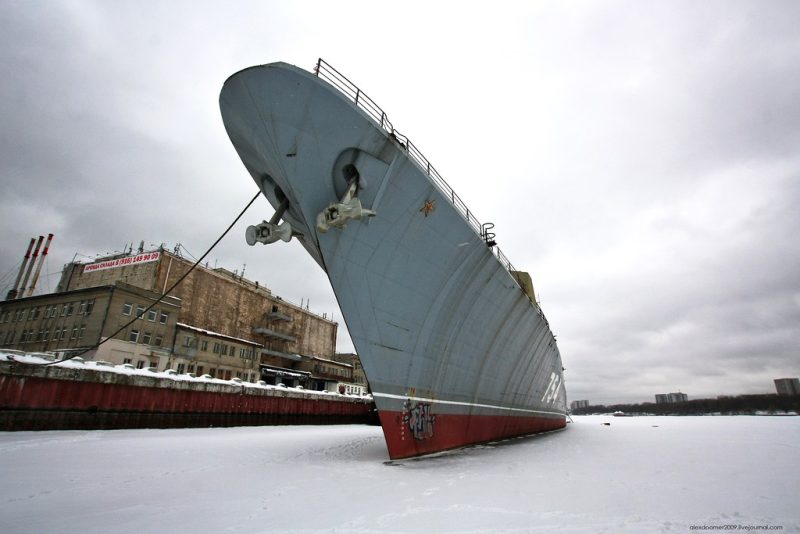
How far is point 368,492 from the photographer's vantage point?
5.74 m

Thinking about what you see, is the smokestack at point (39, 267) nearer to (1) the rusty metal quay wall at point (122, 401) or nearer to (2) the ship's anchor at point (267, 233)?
(1) the rusty metal quay wall at point (122, 401)

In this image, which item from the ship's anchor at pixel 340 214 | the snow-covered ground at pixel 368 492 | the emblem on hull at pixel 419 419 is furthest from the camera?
the emblem on hull at pixel 419 419

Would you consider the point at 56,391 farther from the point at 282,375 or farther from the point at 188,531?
the point at 282,375

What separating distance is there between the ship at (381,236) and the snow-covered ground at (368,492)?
162 cm

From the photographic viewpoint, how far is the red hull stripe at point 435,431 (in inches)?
349

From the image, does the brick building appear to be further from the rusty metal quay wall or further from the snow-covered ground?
the snow-covered ground

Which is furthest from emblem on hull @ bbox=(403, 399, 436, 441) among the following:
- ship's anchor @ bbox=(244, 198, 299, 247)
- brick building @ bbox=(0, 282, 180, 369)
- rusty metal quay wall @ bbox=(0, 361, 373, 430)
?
brick building @ bbox=(0, 282, 180, 369)

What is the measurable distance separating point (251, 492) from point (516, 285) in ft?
32.6

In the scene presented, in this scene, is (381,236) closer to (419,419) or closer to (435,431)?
(419,419)

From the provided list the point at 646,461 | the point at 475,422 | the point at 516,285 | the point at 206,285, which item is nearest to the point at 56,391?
the point at 475,422

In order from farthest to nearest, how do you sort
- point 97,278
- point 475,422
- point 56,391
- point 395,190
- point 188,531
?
1. point 97,278
2. point 56,391
3. point 475,422
4. point 395,190
5. point 188,531

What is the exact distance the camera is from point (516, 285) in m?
13.1

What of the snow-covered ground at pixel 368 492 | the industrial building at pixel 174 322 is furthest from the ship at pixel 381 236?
the industrial building at pixel 174 322

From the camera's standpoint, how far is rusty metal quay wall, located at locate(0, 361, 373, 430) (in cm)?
1259
